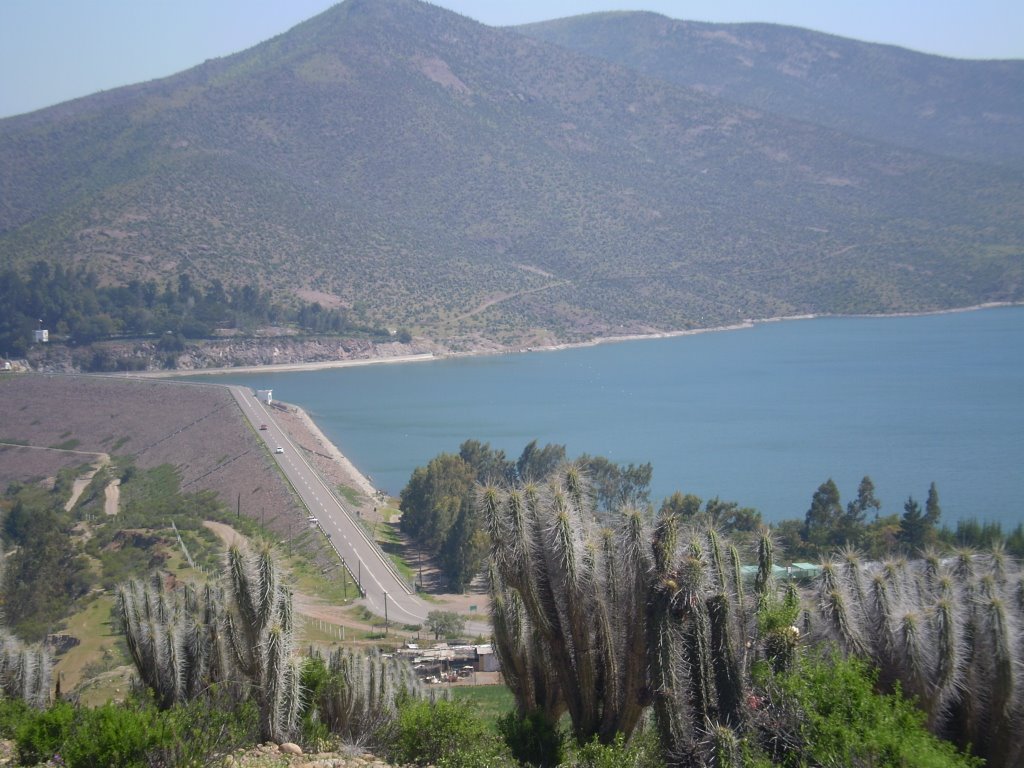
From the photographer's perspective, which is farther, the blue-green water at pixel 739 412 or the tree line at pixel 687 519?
the blue-green water at pixel 739 412

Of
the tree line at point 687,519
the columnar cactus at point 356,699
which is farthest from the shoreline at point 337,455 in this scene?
the columnar cactus at point 356,699

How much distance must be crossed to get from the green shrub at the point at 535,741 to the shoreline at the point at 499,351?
66.7m

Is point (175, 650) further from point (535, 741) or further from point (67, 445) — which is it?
point (67, 445)

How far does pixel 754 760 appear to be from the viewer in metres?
8.89

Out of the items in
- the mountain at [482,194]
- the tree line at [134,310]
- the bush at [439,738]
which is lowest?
the bush at [439,738]

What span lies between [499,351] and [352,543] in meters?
61.8

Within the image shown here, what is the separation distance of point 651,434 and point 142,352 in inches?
1555

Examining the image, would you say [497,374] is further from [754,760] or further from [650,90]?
[650,90]

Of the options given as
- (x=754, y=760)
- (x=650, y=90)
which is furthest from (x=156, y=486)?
(x=650, y=90)

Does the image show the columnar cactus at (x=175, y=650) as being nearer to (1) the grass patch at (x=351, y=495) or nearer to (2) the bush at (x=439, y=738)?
(2) the bush at (x=439, y=738)

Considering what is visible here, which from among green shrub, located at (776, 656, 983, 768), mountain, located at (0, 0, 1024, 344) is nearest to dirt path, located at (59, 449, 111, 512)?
green shrub, located at (776, 656, 983, 768)

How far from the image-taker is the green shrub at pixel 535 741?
11039 mm

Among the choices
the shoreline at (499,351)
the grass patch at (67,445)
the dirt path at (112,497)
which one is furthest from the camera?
the shoreline at (499,351)

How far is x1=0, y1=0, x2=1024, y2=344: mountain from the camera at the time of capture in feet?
336
